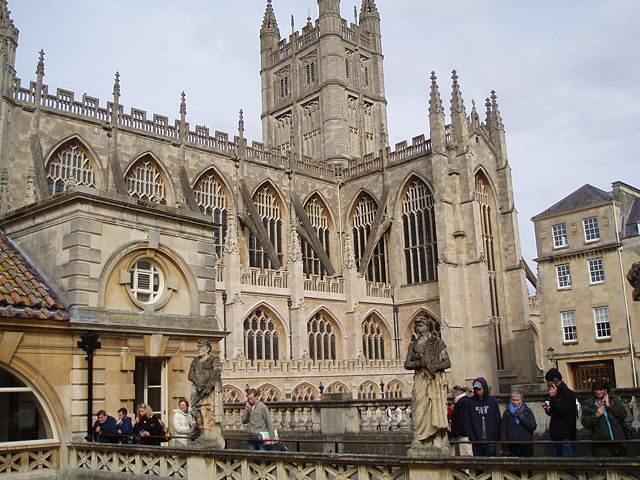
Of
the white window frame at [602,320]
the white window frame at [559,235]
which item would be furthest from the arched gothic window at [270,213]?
the white window frame at [602,320]

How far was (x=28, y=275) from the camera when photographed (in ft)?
40.2

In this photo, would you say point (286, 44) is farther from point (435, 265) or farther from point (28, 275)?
point (28, 275)

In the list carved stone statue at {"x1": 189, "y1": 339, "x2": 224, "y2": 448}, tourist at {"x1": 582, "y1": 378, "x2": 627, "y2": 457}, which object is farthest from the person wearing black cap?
carved stone statue at {"x1": 189, "y1": 339, "x2": 224, "y2": 448}

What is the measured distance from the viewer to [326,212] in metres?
42.6

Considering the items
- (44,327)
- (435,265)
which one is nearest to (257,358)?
(435,265)

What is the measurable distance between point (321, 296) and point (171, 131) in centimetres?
1155

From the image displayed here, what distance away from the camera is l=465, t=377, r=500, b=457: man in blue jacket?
8977 mm

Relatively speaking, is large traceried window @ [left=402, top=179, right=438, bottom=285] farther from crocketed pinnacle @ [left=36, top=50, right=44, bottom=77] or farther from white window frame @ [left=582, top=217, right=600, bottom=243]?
crocketed pinnacle @ [left=36, top=50, right=44, bottom=77]

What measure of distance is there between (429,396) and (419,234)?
1241 inches

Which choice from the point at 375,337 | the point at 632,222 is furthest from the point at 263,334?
the point at 632,222

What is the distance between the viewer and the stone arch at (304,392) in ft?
97.9

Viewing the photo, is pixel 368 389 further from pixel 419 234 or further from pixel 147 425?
pixel 147 425

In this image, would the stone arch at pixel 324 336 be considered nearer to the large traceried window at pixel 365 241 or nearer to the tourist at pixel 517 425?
the large traceried window at pixel 365 241

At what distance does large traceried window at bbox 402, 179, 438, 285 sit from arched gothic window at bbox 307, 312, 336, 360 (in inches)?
238
